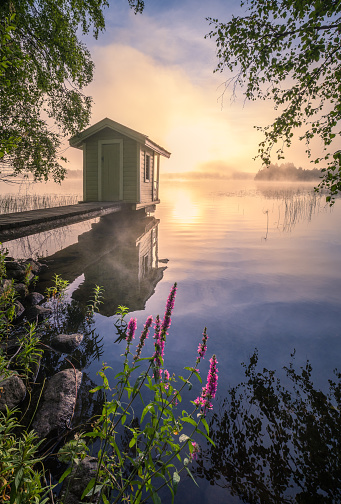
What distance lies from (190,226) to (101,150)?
294 inches

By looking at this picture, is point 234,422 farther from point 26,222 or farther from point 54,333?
point 26,222

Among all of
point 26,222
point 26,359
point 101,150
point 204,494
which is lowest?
point 204,494

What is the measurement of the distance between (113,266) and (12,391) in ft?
20.3

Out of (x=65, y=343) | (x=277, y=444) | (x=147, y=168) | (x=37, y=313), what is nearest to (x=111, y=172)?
(x=147, y=168)

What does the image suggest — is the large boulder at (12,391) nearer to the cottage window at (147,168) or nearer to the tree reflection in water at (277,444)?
Result: the tree reflection in water at (277,444)

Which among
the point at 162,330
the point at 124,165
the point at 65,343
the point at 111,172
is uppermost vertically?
the point at 124,165

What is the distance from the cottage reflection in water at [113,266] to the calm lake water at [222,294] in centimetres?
3

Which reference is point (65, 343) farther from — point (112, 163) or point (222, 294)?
point (112, 163)

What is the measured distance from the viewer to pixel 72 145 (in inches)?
Answer: 620

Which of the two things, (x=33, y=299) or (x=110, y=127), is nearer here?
(x=33, y=299)

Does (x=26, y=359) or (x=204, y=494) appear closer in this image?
(x=204, y=494)

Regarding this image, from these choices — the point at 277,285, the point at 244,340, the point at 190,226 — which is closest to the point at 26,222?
the point at 244,340

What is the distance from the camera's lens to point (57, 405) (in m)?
2.90

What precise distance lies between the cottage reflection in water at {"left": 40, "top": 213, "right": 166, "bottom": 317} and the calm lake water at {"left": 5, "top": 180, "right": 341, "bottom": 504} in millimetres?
32
